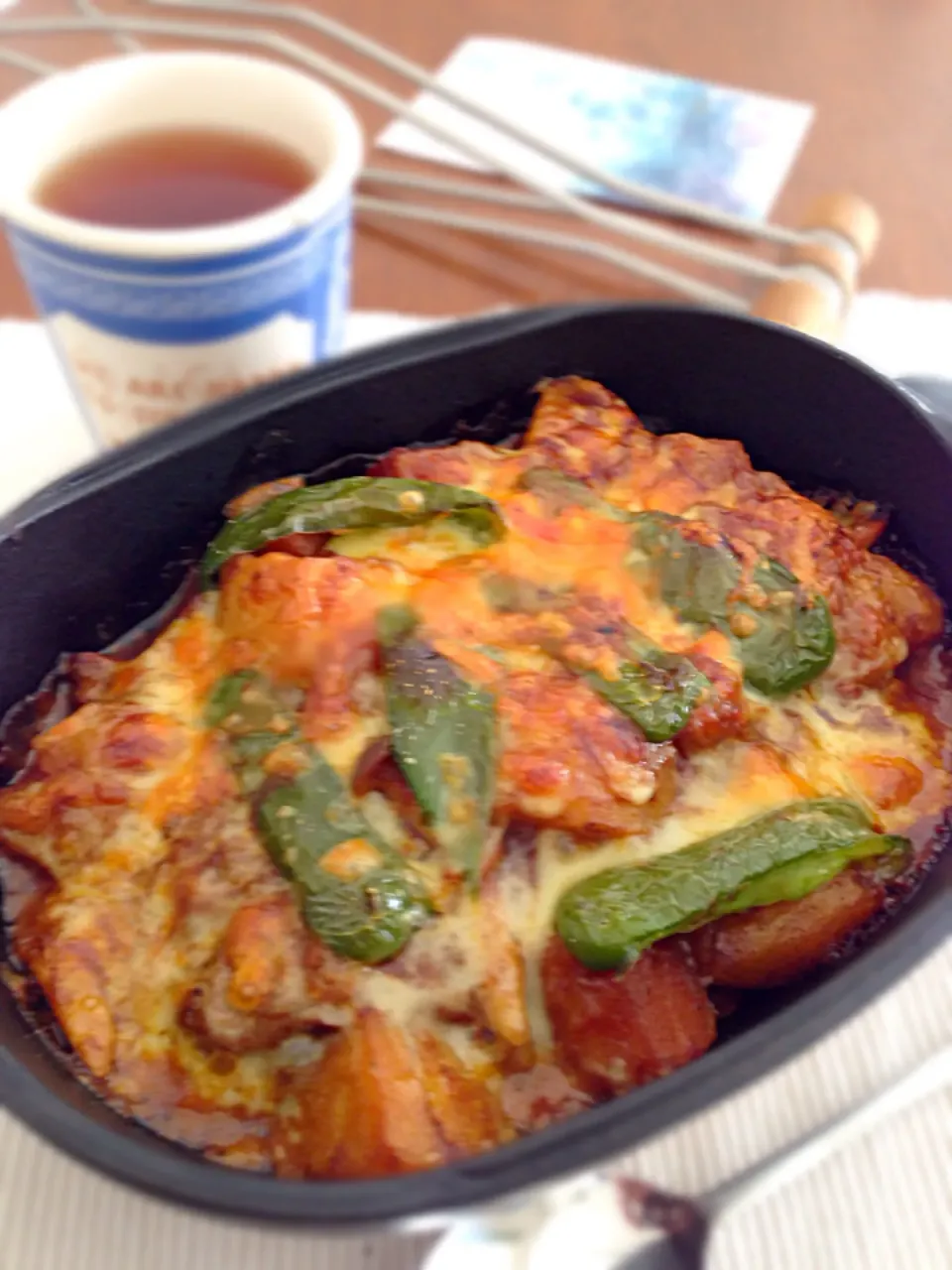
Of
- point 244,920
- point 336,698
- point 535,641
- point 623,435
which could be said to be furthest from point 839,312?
point 244,920

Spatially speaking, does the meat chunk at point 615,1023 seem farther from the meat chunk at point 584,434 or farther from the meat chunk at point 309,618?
the meat chunk at point 584,434

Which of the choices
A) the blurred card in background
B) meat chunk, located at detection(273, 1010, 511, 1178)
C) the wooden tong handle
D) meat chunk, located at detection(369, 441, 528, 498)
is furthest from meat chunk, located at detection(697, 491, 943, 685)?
the blurred card in background

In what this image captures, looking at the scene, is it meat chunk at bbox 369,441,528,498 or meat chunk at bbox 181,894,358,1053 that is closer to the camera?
meat chunk at bbox 181,894,358,1053

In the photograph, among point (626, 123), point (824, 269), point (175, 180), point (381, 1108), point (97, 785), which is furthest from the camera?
point (626, 123)

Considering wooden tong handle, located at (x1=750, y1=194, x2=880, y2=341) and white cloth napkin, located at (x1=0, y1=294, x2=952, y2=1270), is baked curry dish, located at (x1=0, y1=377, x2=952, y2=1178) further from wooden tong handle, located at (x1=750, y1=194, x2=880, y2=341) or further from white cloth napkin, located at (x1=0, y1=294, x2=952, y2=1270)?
wooden tong handle, located at (x1=750, y1=194, x2=880, y2=341)

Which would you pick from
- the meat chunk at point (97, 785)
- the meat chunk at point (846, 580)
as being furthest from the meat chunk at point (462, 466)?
the meat chunk at point (97, 785)

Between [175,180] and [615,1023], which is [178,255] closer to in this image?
[175,180]

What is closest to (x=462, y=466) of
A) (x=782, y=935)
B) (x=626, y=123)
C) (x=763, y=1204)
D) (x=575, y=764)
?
(x=575, y=764)

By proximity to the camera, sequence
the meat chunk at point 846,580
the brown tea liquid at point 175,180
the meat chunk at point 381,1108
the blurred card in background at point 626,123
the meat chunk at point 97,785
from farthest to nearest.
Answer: the blurred card in background at point 626,123, the brown tea liquid at point 175,180, the meat chunk at point 846,580, the meat chunk at point 97,785, the meat chunk at point 381,1108
